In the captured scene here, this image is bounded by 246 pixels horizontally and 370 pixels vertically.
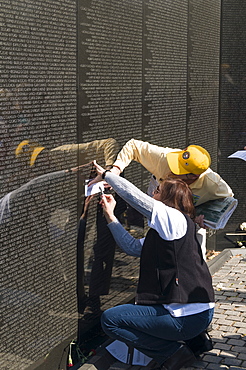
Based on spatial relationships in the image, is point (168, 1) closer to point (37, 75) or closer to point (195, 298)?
point (37, 75)

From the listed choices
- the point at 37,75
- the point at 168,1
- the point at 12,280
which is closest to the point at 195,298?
the point at 12,280

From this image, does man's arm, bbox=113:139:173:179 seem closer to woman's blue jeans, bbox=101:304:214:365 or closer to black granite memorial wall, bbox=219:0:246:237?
woman's blue jeans, bbox=101:304:214:365

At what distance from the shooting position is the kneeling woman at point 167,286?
4.76 meters

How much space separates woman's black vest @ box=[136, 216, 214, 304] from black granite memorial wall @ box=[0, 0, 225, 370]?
0.61 meters

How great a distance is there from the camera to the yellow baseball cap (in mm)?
5578

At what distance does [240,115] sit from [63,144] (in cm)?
525

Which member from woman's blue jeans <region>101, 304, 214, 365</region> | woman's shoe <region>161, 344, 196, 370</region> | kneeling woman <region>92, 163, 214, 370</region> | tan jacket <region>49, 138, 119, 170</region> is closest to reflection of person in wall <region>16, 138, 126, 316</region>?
tan jacket <region>49, 138, 119, 170</region>

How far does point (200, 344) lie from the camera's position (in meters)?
5.41

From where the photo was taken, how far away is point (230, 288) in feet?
24.6

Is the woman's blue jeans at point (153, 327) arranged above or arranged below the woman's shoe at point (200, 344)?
above

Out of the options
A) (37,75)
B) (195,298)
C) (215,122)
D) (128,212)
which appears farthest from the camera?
(215,122)

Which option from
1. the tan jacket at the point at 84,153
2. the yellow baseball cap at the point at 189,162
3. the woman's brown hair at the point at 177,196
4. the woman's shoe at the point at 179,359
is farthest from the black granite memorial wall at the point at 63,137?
the woman's shoe at the point at 179,359

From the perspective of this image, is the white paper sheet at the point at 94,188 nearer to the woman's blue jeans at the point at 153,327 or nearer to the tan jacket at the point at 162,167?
the tan jacket at the point at 162,167

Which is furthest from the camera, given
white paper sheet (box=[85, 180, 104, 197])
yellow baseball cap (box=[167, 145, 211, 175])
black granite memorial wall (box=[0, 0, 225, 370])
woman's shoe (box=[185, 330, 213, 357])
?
yellow baseball cap (box=[167, 145, 211, 175])
